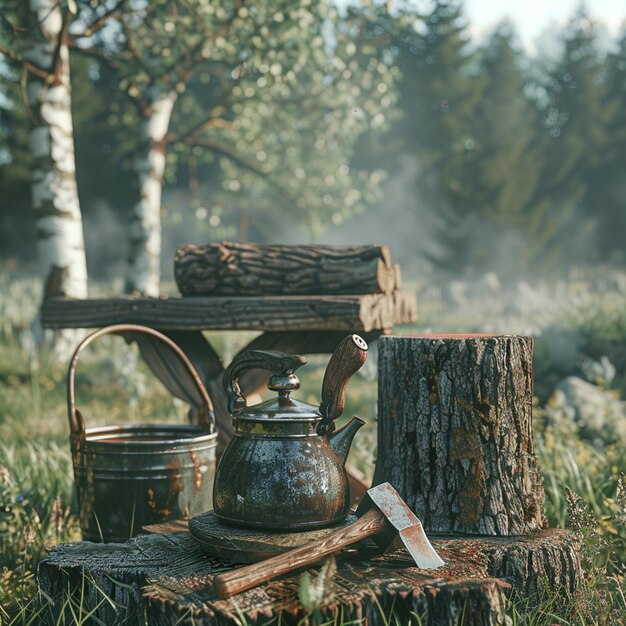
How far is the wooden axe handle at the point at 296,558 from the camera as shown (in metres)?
2.26

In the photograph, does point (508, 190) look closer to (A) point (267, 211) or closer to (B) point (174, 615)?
(A) point (267, 211)

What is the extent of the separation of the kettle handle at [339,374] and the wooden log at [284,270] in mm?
1598

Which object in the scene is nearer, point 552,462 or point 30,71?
point 552,462

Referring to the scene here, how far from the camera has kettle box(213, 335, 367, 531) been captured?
2541mm

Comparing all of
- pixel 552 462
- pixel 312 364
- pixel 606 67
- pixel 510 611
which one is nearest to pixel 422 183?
pixel 606 67

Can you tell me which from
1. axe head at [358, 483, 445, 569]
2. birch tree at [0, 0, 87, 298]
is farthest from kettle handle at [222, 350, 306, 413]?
birch tree at [0, 0, 87, 298]

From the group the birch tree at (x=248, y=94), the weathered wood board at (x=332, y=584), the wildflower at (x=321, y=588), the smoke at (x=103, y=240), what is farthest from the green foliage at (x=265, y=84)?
the smoke at (x=103, y=240)

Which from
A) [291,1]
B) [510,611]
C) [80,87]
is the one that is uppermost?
[80,87]

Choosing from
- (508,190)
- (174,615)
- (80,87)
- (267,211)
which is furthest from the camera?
(267,211)

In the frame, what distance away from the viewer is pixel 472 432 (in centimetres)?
312

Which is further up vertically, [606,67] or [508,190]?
[606,67]

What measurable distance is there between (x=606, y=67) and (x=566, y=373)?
29254mm

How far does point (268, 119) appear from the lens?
13188 mm

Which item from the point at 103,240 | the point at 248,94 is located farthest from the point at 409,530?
the point at 103,240
